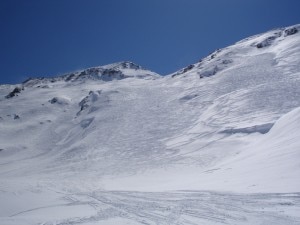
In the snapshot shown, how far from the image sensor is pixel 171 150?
31672mm

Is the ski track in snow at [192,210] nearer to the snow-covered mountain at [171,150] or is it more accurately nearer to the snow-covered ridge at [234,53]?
the snow-covered mountain at [171,150]

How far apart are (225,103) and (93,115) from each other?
73.1 feet

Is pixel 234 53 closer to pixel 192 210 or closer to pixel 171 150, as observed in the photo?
pixel 171 150

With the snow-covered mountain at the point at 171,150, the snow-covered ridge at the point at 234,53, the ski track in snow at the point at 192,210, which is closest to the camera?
the ski track in snow at the point at 192,210

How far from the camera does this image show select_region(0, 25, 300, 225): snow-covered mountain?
12797 millimetres

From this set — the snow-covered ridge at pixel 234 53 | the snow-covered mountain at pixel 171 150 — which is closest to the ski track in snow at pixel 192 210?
the snow-covered mountain at pixel 171 150

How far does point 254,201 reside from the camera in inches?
491

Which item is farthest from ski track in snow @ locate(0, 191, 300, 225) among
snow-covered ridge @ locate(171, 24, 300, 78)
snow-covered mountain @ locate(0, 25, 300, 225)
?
snow-covered ridge @ locate(171, 24, 300, 78)

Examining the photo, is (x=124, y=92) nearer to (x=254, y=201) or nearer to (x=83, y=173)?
(x=83, y=173)

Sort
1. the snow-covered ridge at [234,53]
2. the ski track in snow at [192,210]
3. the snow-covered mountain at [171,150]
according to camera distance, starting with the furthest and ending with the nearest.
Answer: the snow-covered ridge at [234,53], the snow-covered mountain at [171,150], the ski track in snow at [192,210]

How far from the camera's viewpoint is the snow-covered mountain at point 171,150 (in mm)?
12797

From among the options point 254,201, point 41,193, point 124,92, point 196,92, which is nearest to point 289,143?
point 254,201

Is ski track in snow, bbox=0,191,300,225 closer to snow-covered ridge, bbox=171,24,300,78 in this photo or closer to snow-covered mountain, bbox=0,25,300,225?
snow-covered mountain, bbox=0,25,300,225

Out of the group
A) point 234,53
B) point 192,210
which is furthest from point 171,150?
point 234,53
